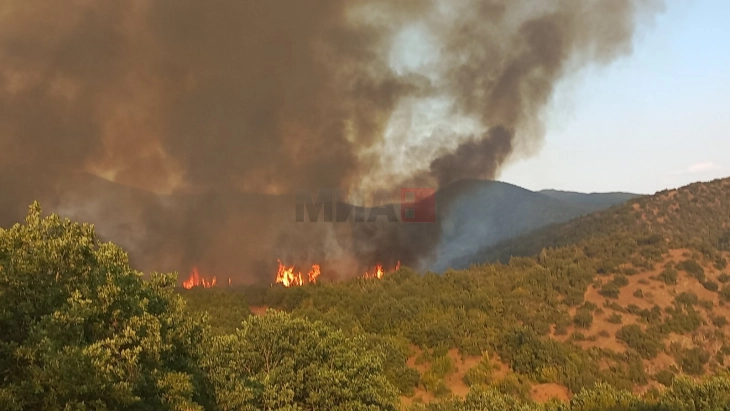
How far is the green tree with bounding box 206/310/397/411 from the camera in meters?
19.3

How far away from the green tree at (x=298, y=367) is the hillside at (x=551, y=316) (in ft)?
47.5

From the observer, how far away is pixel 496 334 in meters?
48.6

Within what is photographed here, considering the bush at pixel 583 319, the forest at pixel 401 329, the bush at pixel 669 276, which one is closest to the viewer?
the forest at pixel 401 329

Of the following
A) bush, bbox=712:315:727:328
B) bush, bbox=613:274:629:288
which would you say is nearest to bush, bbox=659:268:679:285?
bush, bbox=613:274:629:288

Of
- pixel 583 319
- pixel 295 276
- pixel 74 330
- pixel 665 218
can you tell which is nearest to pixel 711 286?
pixel 583 319

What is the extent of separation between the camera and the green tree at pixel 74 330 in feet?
33.0

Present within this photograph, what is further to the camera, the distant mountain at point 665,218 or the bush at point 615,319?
the distant mountain at point 665,218

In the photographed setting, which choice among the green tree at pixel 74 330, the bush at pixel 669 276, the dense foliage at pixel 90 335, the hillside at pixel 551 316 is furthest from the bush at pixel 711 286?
the green tree at pixel 74 330

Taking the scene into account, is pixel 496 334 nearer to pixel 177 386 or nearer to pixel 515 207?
pixel 177 386

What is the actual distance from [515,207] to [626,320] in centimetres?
13275

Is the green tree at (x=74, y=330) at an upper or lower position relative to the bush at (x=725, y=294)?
upper

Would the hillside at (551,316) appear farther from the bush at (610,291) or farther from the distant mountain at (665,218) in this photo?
the distant mountain at (665,218)

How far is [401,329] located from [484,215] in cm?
12562

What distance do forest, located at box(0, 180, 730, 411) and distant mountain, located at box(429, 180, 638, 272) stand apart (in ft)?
123
